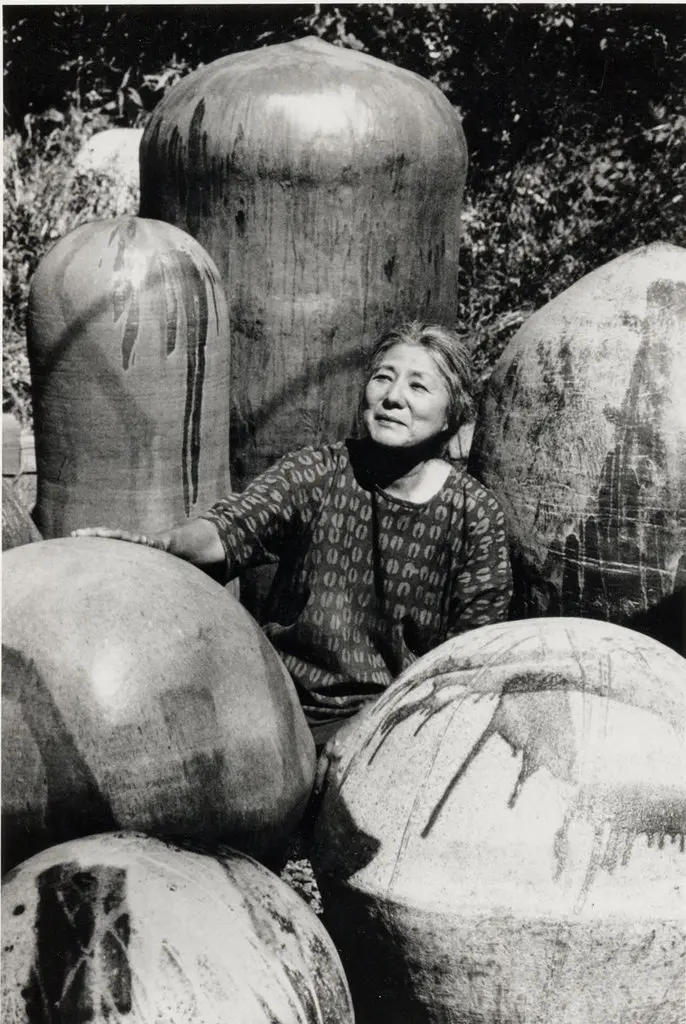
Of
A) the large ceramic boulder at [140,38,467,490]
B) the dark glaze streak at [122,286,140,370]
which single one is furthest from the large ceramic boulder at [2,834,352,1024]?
the large ceramic boulder at [140,38,467,490]

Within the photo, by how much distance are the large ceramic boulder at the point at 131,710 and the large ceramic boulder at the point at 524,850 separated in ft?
0.84

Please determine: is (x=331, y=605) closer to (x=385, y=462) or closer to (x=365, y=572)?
(x=365, y=572)

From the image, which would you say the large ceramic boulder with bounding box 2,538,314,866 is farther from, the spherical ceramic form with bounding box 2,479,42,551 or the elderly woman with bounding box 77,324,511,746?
the spherical ceramic form with bounding box 2,479,42,551

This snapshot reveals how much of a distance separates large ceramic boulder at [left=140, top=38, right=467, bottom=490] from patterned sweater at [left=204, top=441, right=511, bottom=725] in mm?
1147

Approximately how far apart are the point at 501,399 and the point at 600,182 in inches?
254

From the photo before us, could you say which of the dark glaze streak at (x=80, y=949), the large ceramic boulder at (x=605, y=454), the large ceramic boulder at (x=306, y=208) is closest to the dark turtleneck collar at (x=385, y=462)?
the large ceramic boulder at (x=605, y=454)

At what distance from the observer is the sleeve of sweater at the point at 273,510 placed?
3566 mm

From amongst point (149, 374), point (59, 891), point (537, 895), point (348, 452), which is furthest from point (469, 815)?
point (149, 374)

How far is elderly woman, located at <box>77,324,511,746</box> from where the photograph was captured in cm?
367

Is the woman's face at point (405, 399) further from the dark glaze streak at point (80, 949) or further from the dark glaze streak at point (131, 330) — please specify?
the dark glaze streak at point (80, 949)

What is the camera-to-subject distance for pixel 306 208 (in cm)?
466

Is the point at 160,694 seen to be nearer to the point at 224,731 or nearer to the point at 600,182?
the point at 224,731

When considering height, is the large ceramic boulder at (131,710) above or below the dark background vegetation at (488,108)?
below

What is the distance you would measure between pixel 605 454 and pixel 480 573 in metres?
0.59
